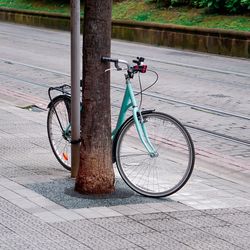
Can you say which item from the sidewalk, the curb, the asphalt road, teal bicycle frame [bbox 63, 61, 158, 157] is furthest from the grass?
teal bicycle frame [bbox 63, 61, 158, 157]

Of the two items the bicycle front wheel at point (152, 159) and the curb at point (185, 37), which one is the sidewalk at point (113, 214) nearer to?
the bicycle front wheel at point (152, 159)

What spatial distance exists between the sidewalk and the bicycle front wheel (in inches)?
4.8

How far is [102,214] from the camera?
6785 millimetres

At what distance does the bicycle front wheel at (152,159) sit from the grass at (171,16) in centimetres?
1640

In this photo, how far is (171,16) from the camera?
27.1 m

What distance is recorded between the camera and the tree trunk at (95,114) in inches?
289

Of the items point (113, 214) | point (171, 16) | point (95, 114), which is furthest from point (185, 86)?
point (171, 16)

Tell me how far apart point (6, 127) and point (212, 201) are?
3826mm

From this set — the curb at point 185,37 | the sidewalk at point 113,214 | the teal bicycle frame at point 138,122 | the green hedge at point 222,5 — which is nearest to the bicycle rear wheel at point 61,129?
the sidewalk at point 113,214

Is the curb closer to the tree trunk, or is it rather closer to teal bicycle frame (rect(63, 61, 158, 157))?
teal bicycle frame (rect(63, 61, 158, 157))

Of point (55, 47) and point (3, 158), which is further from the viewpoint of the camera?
point (55, 47)

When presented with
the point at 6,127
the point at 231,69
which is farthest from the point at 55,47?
the point at 6,127

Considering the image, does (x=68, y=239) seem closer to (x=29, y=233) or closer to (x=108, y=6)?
(x=29, y=233)

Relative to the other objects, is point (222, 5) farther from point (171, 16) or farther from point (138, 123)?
point (138, 123)
